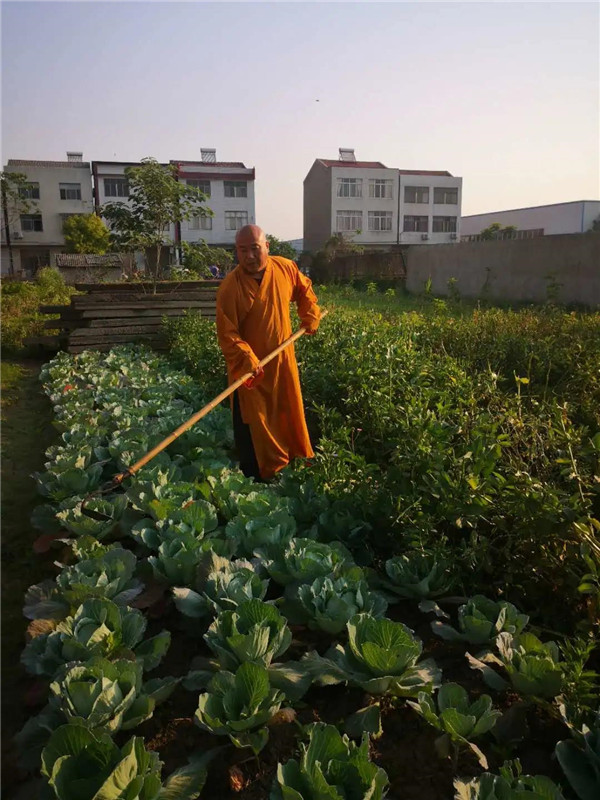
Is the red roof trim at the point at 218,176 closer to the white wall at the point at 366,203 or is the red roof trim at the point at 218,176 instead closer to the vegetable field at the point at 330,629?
the white wall at the point at 366,203

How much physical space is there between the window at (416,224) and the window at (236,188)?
40.0ft

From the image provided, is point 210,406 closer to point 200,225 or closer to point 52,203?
point 200,225

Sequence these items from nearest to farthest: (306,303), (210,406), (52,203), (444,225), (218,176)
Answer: (210,406)
(306,303)
(52,203)
(218,176)
(444,225)

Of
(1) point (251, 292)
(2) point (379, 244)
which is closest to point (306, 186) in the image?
(2) point (379, 244)

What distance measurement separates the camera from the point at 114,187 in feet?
136

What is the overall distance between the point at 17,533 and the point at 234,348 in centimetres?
166

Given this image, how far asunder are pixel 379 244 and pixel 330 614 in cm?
4637

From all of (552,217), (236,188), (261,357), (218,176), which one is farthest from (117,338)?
(552,217)

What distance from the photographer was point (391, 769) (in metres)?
1.72

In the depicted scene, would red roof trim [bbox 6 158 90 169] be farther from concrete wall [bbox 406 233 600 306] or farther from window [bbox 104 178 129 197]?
concrete wall [bbox 406 233 600 306]

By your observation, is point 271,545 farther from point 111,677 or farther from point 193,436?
point 193,436

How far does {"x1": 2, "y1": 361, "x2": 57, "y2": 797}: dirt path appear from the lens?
82.2 inches

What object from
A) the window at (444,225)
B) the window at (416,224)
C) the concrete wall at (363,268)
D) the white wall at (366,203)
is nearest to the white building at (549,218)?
the window at (444,225)

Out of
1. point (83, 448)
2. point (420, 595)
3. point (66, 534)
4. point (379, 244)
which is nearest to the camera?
point (420, 595)
